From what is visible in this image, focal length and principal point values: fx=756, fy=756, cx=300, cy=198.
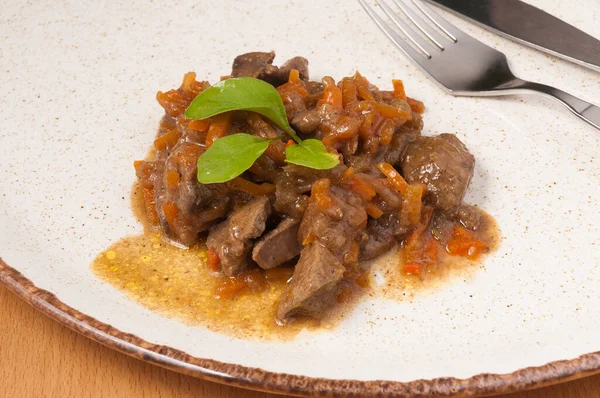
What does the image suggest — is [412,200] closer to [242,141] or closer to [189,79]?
[242,141]

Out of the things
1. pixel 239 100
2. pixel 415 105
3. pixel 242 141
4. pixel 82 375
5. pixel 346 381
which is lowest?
pixel 82 375

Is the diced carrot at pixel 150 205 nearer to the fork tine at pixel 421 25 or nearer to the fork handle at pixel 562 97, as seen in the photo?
the fork tine at pixel 421 25

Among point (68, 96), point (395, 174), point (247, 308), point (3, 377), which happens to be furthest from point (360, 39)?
point (3, 377)

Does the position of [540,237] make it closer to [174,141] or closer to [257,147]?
[257,147]

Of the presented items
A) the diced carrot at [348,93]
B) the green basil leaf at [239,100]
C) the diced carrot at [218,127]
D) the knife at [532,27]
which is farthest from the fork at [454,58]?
the diced carrot at [218,127]

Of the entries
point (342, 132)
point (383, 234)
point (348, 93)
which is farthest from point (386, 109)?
point (383, 234)
